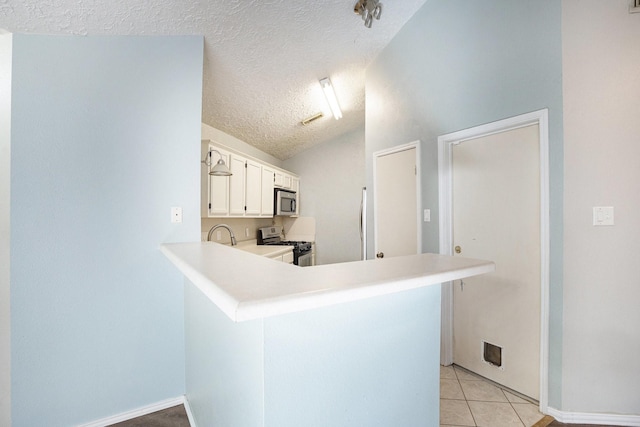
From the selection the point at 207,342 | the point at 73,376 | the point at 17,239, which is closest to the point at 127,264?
the point at 17,239

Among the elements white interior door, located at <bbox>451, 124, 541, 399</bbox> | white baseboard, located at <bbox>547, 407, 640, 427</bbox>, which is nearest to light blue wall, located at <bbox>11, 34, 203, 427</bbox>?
white interior door, located at <bbox>451, 124, 541, 399</bbox>

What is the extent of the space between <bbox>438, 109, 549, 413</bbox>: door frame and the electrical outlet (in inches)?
77.7

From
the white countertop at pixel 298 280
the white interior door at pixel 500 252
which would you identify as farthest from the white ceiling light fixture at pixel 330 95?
the white countertop at pixel 298 280

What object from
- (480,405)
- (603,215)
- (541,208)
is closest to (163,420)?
(480,405)

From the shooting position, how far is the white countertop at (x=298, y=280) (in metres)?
0.62

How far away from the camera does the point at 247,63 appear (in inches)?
94.3

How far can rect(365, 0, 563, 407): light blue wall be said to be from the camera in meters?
1.68

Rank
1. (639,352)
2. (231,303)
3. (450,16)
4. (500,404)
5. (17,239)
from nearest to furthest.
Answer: (231,303)
(17,239)
(639,352)
(500,404)
(450,16)

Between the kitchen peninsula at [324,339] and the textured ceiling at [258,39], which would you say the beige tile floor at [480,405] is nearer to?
the kitchen peninsula at [324,339]

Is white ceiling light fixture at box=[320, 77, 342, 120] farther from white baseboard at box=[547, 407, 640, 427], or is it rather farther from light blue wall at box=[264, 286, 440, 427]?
white baseboard at box=[547, 407, 640, 427]

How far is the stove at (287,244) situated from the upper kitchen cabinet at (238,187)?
0.47 metres

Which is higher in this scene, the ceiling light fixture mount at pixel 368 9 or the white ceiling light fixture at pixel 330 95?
the ceiling light fixture mount at pixel 368 9

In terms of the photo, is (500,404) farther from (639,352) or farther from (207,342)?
(207,342)

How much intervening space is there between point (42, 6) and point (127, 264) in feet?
4.47
